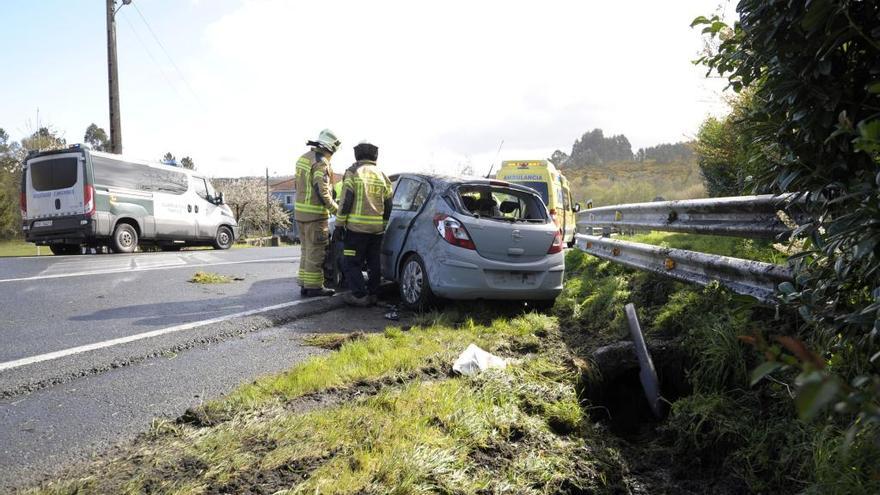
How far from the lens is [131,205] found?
45.0 ft

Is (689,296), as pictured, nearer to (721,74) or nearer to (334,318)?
(721,74)

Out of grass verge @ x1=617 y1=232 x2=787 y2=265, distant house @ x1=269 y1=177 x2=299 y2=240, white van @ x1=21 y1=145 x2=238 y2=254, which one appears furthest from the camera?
distant house @ x1=269 y1=177 x2=299 y2=240

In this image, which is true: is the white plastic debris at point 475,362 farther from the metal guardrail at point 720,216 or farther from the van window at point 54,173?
the van window at point 54,173

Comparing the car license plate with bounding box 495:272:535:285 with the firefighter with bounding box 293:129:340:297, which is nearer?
the car license plate with bounding box 495:272:535:285

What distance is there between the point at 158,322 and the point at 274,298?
166 cm

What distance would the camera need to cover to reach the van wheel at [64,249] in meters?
13.5

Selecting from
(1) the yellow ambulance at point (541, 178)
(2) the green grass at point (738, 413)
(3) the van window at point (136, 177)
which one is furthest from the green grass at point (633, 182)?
(2) the green grass at point (738, 413)

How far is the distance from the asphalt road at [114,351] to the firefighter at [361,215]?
473 mm

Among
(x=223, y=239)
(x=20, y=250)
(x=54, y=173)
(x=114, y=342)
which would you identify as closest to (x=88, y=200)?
(x=54, y=173)

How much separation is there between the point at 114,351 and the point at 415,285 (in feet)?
9.86

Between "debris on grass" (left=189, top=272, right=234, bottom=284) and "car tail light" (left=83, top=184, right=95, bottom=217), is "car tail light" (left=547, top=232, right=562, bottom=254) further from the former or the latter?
"car tail light" (left=83, top=184, right=95, bottom=217)

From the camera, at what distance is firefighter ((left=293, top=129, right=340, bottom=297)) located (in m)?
6.60

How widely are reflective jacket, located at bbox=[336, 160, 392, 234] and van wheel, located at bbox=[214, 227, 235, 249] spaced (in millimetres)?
12124

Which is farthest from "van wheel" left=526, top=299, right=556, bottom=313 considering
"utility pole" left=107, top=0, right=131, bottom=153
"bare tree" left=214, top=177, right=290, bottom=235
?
"bare tree" left=214, top=177, right=290, bottom=235
